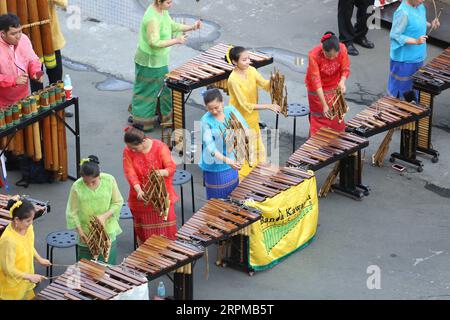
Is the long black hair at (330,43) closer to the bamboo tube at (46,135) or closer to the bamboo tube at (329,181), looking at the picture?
the bamboo tube at (329,181)

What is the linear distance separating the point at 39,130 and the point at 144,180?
2571 mm

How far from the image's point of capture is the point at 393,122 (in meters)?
16.0

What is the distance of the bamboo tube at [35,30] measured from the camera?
16.3 meters

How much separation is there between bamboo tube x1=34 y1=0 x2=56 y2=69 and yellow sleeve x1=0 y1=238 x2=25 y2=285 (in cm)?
501

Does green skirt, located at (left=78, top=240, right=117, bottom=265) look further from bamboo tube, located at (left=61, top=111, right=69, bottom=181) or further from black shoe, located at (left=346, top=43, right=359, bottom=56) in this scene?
black shoe, located at (left=346, top=43, right=359, bottom=56)

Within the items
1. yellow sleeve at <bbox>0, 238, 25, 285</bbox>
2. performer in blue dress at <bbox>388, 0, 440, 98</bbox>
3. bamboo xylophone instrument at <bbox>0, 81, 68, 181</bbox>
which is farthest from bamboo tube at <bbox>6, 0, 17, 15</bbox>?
performer in blue dress at <bbox>388, 0, 440, 98</bbox>

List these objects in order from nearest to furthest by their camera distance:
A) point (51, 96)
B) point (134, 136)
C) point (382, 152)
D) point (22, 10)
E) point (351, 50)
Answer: point (134, 136) < point (51, 96) < point (22, 10) < point (382, 152) < point (351, 50)

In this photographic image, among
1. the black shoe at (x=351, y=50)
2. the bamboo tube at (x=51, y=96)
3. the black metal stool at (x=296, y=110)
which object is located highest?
the bamboo tube at (x=51, y=96)

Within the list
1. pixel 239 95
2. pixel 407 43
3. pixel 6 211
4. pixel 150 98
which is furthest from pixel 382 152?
pixel 6 211

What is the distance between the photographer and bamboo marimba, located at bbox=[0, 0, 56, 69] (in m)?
16.1

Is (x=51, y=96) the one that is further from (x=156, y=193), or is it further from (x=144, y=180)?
(x=156, y=193)

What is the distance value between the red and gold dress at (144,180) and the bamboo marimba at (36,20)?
3.53 meters

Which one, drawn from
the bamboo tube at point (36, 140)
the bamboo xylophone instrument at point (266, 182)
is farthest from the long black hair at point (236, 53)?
the bamboo tube at point (36, 140)

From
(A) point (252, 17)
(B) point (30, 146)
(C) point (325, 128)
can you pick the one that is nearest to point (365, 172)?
(C) point (325, 128)
